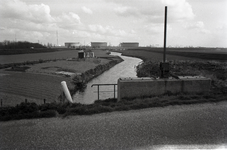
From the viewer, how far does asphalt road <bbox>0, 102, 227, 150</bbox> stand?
4.41 metres

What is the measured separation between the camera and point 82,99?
1554 cm

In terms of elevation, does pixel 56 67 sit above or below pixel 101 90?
above

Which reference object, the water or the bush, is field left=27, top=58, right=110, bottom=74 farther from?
the bush

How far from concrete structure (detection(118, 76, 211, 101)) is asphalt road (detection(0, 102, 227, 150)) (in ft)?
7.52

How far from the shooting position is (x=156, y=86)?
895 centimetres

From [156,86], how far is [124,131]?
14.7ft

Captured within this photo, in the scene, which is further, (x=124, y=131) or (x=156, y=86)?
(x=156, y=86)

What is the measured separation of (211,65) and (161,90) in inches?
918

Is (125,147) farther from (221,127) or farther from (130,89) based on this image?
(130,89)

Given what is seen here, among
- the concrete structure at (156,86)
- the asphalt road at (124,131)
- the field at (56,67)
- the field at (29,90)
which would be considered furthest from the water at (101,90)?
the asphalt road at (124,131)

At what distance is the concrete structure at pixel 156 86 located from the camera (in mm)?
8680

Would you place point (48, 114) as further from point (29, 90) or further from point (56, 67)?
point (56, 67)

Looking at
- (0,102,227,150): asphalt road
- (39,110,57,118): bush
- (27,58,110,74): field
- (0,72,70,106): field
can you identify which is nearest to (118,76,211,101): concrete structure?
(0,102,227,150): asphalt road

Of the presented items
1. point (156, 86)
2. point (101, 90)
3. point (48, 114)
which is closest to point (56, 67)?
point (101, 90)
